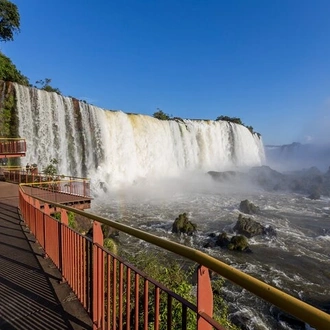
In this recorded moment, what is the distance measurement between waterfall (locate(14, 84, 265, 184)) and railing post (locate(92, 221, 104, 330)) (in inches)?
967

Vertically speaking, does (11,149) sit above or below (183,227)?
above

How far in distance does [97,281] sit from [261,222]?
55.8 ft

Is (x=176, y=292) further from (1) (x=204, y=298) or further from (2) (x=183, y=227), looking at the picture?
(2) (x=183, y=227)

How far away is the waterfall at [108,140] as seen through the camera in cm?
2538

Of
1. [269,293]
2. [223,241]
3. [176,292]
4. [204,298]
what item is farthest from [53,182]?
[269,293]

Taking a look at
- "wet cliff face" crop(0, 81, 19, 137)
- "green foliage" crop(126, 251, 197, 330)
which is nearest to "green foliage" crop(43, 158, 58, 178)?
"wet cliff face" crop(0, 81, 19, 137)

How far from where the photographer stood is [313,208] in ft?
77.1

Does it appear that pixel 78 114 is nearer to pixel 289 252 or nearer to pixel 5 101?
pixel 5 101

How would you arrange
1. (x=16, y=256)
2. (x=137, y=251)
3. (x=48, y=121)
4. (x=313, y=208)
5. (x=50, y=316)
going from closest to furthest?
1. (x=50, y=316)
2. (x=16, y=256)
3. (x=137, y=251)
4. (x=313, y=208)
5. (x=48, y=121)

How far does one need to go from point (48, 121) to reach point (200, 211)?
51.3ft

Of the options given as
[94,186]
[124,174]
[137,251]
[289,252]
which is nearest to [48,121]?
[94,186]

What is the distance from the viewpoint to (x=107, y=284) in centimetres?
296

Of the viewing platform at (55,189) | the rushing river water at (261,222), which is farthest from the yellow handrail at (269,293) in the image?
the viewing platform at (55,189)

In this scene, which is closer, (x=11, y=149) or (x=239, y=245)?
(x=239, y=245)
